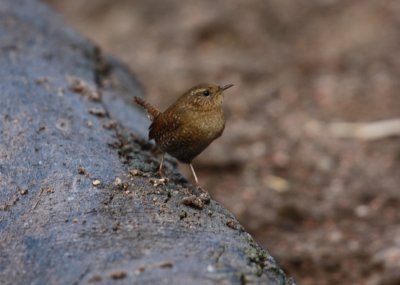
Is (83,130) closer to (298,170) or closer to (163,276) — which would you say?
(163,276)

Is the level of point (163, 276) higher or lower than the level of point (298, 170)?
lower

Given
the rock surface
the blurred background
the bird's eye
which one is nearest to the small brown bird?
the bird's eye

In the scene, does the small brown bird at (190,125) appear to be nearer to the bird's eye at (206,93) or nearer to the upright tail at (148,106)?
the bird's eye at (206,93)

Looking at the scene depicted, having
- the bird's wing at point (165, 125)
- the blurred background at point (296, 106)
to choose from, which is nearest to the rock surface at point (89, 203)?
the bird's wing at point (165, 125)

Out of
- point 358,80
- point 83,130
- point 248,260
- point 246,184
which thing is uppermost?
point 358,80

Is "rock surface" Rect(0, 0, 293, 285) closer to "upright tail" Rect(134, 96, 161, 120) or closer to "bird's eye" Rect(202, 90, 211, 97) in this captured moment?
"upright tail" Rect(134, 96, 161, 120)

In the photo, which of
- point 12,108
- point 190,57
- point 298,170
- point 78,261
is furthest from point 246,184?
point 78,261

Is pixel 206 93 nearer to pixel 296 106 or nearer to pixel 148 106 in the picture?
pixel 148 106
